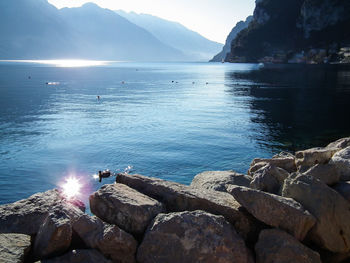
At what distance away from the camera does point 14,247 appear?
8.33 metres

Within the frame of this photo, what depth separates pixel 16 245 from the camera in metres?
8.44

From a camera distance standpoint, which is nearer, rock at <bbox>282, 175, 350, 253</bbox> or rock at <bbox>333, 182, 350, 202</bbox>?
rock at <bbox>282, 175, 350, 253</bbox>

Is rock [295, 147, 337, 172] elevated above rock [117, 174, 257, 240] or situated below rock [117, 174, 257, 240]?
above

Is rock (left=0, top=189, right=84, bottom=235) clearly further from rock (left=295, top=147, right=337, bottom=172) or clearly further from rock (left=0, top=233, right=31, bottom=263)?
rock (left=295, top=147, right=337, bottom=172)

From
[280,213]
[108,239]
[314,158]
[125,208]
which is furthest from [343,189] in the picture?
[108,239]

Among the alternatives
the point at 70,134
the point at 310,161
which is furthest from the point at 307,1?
the point at 310,161

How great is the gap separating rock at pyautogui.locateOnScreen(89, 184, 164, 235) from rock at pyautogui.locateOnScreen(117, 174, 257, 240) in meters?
0.83

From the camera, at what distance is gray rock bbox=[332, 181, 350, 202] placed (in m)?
11.1

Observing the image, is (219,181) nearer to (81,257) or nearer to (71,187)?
(81,257)

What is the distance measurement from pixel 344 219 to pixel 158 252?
5.76 metres

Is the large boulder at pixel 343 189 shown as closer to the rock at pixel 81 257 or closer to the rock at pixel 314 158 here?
the rock at pixel 314 158

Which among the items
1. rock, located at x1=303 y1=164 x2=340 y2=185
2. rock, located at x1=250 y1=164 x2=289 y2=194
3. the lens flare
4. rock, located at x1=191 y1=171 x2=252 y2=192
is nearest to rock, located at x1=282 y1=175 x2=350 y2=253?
rock, located at x1=303 y1=164 x2=340 y2=185

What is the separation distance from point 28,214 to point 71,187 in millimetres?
10996

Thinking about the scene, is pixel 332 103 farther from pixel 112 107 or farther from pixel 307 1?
pixel 307 1
